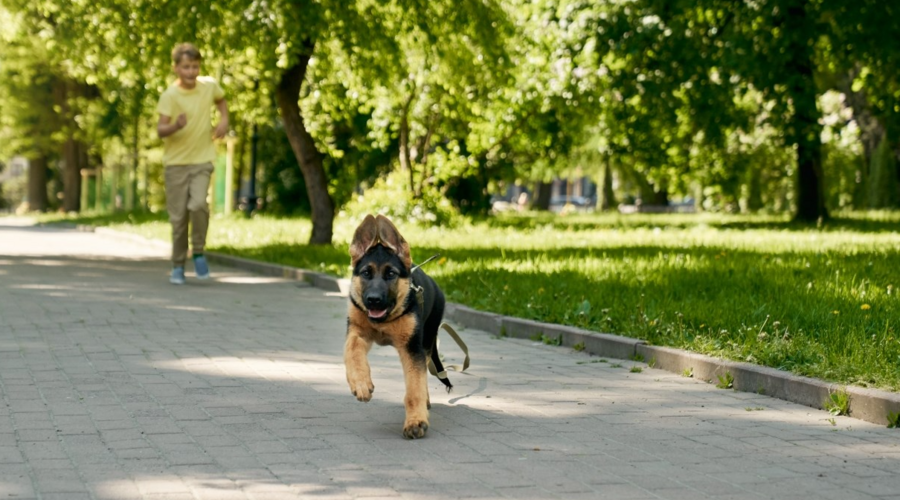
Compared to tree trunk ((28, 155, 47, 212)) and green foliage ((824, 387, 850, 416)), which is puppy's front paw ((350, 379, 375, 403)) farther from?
tree trunk ((28, 155, 47, 212))

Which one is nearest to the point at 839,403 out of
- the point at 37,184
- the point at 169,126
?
the point at 169,126

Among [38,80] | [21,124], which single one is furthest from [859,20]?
[21,124]

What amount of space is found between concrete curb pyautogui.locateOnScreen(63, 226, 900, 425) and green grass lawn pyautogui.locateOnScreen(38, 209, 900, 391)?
0.50 feet

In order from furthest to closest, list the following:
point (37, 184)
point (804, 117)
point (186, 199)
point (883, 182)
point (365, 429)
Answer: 1. point (37, 184)
2. point (883, 182)
3. point (804, 117)
4. point (186, 199)
5. point (365, 429)

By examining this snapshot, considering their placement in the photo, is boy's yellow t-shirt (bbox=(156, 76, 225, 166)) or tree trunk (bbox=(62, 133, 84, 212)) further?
tree trunk (bbox=(62, 133, 84, 212))

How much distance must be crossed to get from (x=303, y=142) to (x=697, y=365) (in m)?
13.1

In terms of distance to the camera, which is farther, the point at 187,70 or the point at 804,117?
the point at 804,117

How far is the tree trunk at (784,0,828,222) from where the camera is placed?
26.5m

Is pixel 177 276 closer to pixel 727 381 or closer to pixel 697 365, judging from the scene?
pixel 697 365

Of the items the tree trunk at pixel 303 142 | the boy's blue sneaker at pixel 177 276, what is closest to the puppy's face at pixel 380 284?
the boy's blue sneaker at pixel 177 276

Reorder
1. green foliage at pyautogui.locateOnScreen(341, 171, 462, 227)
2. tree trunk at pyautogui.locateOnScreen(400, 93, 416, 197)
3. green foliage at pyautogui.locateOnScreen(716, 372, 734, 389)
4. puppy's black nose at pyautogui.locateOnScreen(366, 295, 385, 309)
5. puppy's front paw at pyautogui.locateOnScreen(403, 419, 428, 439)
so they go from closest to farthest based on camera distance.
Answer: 1. puppy's black nose at pyautogui.locateOnScreen(366, 295, 385, 309)
2. puppy's front paw at pyautogui.locateOnScreen(403, 419, 428, 439)
3. green foliage at pyautogui.locateOnScreen(716, 372, 734, 389)
4. green foliage at pyautogui.locateOnScreen(341, 171, 462, 227)
5. tree trunk at pyautogui.locateOnScreen(400, 93, 416, 197)

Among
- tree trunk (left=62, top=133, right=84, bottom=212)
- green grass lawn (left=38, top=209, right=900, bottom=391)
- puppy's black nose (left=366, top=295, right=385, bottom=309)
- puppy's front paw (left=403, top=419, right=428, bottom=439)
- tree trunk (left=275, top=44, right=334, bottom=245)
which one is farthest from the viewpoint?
tree trunk (left=62, top=133, right=84, bottom=212)

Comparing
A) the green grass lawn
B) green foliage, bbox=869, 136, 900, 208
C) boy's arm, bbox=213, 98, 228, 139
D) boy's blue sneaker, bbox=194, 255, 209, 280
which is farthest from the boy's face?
green foliage, bbox=869, 136, 900, 208

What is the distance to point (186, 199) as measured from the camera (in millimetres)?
15156
